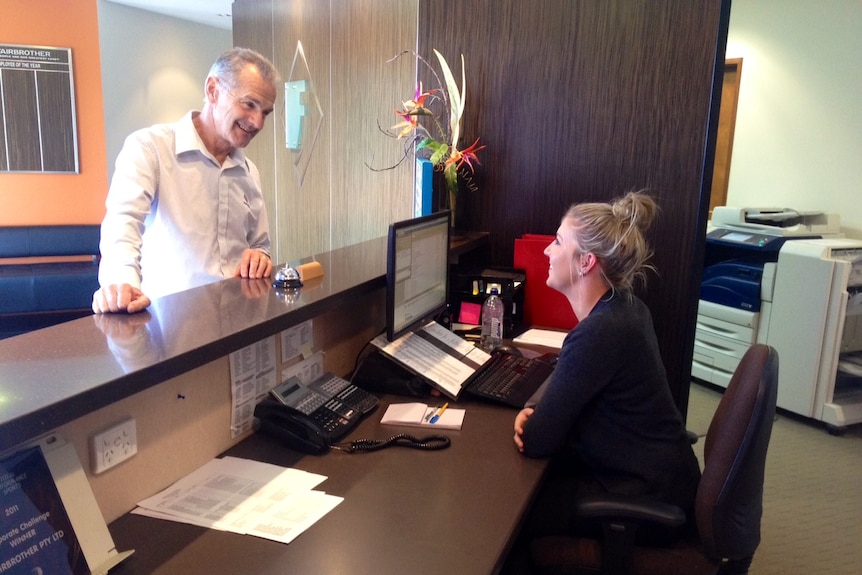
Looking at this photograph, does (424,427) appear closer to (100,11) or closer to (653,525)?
(653,525)

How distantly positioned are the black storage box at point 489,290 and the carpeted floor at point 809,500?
1.27m

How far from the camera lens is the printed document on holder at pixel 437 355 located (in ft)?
5.93

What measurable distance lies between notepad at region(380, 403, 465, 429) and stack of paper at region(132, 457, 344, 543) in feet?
1.09

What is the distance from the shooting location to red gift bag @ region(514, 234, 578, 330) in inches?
102

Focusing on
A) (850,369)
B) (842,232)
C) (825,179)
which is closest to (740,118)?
(825,179)

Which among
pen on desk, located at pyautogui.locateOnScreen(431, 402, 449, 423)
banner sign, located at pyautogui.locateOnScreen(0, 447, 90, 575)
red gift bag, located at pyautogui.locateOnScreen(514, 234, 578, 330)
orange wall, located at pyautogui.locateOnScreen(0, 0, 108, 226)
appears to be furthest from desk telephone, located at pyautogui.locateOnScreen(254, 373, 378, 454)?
orange wall, located at pyautogui.locateOnScreen(0, 0, 108, 226)

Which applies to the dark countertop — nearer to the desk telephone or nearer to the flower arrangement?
the desk telephone

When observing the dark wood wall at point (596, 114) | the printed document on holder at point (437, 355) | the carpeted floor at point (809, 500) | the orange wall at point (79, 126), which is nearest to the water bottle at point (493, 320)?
the printed document on holder at point (437, 355)

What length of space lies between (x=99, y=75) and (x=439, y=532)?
5.07 m

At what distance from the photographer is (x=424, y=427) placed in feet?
5.22

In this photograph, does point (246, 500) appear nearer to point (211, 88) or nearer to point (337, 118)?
point (211, 88)

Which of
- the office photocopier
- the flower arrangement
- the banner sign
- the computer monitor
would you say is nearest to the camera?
the banner sign

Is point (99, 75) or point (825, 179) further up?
point (99, 75)

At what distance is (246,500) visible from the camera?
1.20 meters
